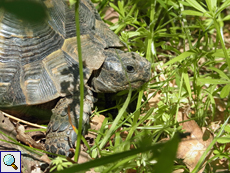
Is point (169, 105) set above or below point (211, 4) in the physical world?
below

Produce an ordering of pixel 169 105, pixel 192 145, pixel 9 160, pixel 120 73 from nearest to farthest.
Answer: pixel 9 160 < pixel 192 145 < pixel 120 73 < pixel 169 105

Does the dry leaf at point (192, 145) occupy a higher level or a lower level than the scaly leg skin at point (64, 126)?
lower

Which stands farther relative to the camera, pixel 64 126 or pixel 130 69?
pixel 130 69

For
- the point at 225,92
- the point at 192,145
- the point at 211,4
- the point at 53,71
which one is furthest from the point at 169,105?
the point at 53,71

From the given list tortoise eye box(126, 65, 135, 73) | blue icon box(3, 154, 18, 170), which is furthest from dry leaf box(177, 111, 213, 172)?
blue icon box(3, 154, 18, 170)

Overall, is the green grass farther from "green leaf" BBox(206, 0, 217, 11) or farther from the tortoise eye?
the tortoise eye

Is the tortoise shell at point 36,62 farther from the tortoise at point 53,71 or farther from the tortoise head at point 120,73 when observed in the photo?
the tortoise head at point 120,73

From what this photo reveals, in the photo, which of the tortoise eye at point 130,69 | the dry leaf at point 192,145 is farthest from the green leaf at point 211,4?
the dry leaf at point 192,145

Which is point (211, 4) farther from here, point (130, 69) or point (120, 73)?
point (120, 73)

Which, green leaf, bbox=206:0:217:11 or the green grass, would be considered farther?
green leaf, bbox=206:0:217:11
